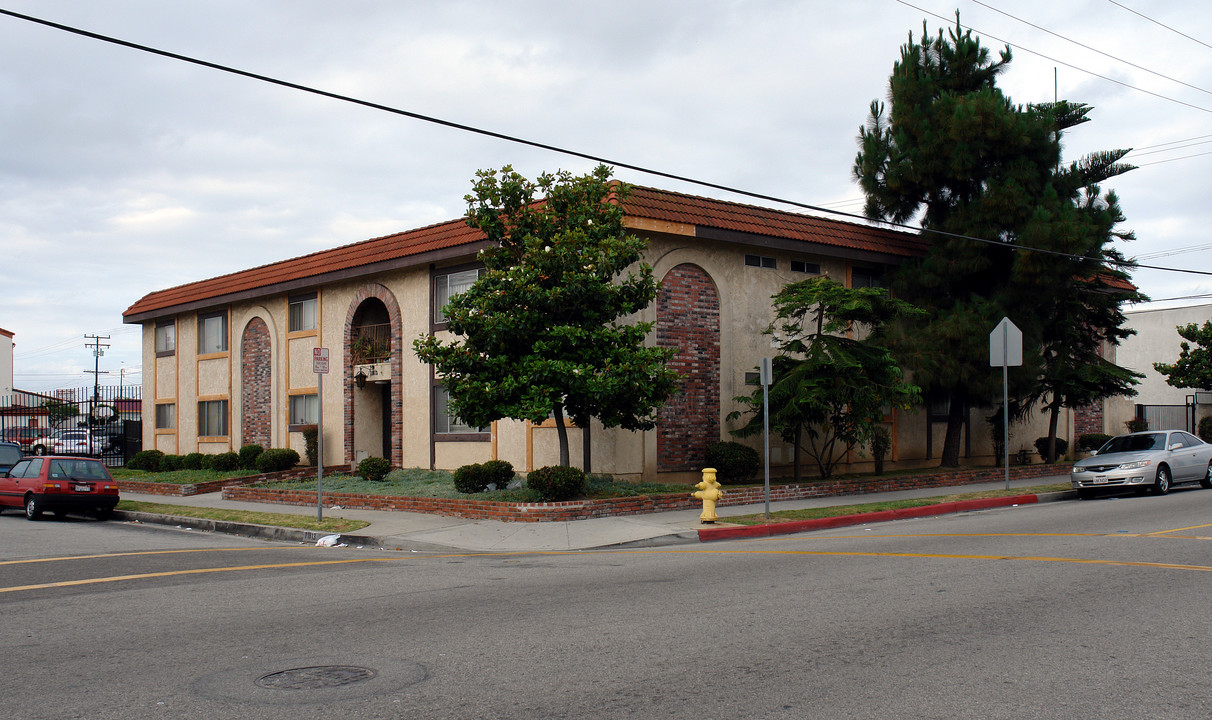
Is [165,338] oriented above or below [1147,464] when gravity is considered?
above

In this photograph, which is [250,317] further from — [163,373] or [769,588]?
[769,588]

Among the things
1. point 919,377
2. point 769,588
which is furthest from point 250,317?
point 769,588

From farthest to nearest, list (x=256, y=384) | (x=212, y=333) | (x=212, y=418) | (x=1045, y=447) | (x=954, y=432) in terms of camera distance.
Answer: (x=212, y=333)
(x=212, y=418)
(x=256, y=384)
(x=1045, y=447)
(x=954, y=432)

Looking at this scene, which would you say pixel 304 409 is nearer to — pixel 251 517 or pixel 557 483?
pixel 251 517

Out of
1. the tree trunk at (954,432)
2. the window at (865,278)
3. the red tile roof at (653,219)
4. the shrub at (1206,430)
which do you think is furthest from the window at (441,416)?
the shrub at (1206,430)

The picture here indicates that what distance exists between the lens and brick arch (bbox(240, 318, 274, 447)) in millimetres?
29250

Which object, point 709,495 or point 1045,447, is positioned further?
point 1045,447

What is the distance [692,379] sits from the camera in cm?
2145

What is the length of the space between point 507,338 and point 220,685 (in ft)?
37.1

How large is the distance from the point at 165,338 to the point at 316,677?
32105mm

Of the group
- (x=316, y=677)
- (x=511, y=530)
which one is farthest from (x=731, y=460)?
(x=316, y=677)

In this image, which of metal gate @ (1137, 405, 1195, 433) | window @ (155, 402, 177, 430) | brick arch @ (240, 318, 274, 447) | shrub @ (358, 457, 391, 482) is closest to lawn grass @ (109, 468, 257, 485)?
brick arch @ (240, 318, 274, 447)

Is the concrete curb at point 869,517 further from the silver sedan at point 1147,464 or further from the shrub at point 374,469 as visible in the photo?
the shrub at point 374,469

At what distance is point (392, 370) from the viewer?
2478cm
